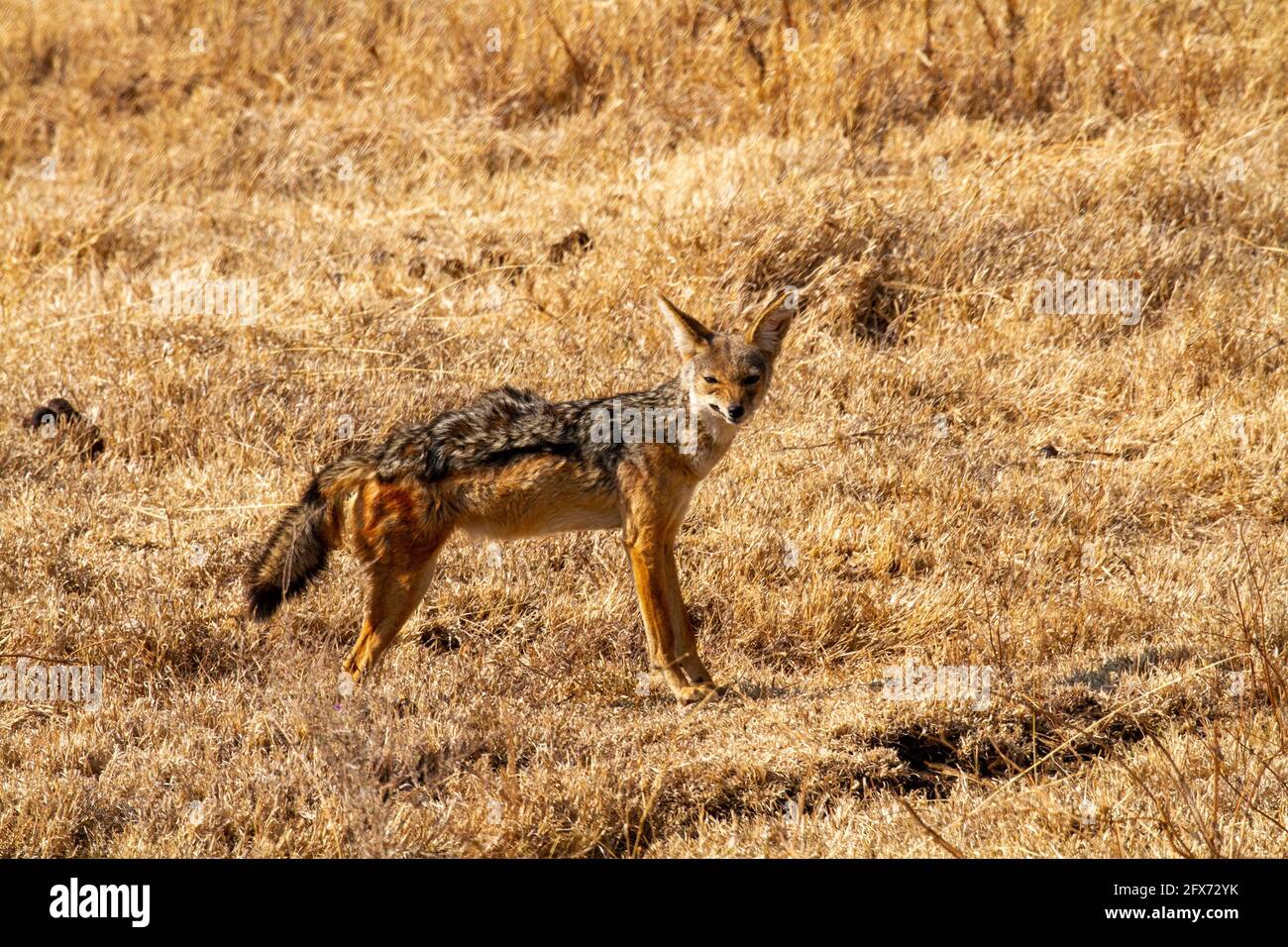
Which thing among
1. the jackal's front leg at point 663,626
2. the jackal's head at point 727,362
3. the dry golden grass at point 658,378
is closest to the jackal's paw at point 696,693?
the jackal's front leg at point 663,626

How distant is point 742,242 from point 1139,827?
17.2ft

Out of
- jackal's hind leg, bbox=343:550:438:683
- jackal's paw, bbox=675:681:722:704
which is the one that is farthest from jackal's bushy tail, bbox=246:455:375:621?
jackal's paw, bbox=675:681:722:704

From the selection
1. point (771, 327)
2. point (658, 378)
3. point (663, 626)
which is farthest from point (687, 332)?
point (658, 378)

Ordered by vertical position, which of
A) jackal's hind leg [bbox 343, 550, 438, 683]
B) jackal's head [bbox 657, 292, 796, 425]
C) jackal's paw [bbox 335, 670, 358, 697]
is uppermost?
jackal's head [bbox 657, 292, 796, 425]

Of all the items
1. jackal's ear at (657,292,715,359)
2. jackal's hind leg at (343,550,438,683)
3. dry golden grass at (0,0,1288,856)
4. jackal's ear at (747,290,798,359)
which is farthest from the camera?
jackal's ear at (747,290,798,359)

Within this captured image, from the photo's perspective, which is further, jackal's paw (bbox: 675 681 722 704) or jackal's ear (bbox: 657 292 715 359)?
jackal's ear (bbox: 657 292 715 359)

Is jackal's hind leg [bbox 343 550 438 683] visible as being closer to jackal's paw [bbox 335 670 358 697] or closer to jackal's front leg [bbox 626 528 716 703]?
jackal's paw [bbox 335 670 358 697]

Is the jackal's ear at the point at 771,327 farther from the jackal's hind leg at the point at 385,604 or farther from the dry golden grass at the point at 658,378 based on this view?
the jackal's hind leg at the point at 385,604

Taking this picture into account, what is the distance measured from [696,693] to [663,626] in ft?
1.05

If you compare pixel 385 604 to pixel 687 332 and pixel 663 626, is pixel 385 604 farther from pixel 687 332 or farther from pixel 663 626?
pixel 687 332

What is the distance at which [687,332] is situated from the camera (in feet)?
21.2

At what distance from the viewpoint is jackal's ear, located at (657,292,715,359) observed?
21.0ft

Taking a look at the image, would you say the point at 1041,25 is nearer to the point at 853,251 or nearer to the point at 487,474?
the point at 853,251

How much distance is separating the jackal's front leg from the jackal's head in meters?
0.62
